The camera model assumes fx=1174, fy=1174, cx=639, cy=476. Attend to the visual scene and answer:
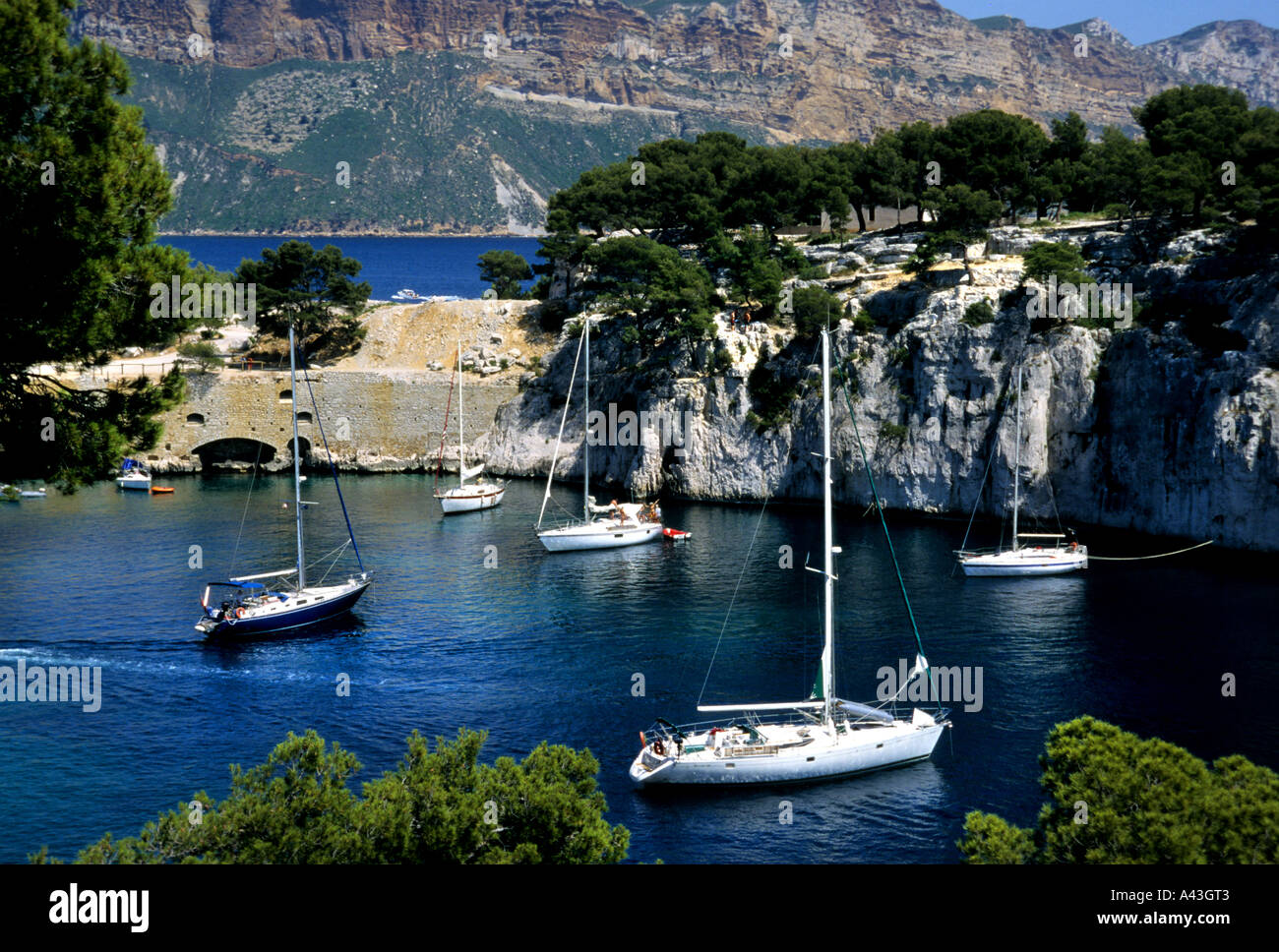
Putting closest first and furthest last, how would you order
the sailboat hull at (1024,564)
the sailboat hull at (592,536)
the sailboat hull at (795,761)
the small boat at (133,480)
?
1. the sailboat hull at (795,761)
2. the sailboat hull at (1024,564)
3. the sailboat hull at (592,536)
4. the small boat at (133,480)

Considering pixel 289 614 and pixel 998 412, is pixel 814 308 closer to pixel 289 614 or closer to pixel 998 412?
pixel 998 412

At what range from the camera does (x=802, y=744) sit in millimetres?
34406

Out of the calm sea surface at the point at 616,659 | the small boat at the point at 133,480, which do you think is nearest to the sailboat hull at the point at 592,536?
the calm sea surface at the point at 616,659

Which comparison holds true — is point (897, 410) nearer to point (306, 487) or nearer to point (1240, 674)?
point (1240, 674)

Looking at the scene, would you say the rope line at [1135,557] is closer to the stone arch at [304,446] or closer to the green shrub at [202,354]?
the stone arch at [304,446]

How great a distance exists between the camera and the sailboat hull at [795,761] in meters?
33.6

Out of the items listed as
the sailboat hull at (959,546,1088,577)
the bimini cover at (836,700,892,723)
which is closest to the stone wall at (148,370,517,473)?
the sailboat hull at (959,546,1088,577)

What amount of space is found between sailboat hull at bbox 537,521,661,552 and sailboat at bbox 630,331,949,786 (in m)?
28.0

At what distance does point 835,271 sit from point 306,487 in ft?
134

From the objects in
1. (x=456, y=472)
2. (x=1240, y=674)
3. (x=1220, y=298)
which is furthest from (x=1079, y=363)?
(x=456, y=472)

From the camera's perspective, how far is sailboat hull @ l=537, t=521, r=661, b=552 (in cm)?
6425

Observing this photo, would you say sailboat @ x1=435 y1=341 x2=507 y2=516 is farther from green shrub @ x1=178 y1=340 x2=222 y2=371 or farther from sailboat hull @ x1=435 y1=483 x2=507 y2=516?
green shrub @ x1=178 y1=340 x2=222 y2=371

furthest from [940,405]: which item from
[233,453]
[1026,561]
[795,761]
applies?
[233,453]

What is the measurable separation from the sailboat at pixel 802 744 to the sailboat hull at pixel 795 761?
0.03m
